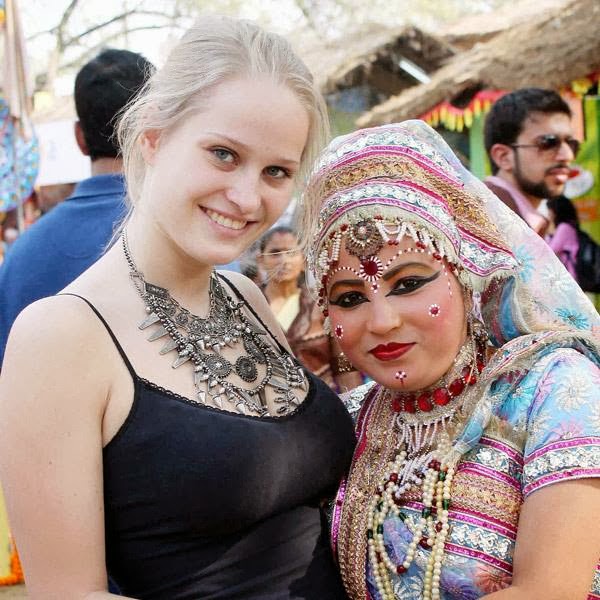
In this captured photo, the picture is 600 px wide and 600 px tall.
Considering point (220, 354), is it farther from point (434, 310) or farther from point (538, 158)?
point (538, 158)

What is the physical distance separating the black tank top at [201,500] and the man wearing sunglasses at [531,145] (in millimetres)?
3457

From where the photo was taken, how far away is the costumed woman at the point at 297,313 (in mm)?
4543

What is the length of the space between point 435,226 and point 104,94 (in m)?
1.57

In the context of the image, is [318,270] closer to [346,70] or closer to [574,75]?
[574,75]

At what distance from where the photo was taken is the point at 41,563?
1.68m

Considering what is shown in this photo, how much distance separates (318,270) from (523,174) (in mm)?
3226

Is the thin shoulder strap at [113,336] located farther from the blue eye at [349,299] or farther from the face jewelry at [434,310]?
the face jewelry at [434,310]

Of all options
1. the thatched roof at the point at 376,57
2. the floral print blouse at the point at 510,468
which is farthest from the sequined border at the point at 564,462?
the thatched roof at the point at 376,57

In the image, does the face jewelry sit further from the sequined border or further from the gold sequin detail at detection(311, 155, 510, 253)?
the sequined border

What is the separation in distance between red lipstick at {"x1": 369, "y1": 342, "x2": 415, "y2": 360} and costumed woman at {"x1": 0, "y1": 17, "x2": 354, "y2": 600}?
0.21 meters

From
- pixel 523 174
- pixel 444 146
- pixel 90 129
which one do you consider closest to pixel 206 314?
pixel 444 146

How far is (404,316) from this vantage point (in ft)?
6.63

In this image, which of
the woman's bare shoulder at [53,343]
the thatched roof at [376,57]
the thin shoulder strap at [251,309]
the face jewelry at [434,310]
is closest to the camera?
the woman's bare shoulder at [53,343]

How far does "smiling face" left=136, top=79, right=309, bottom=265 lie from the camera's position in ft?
6.09
